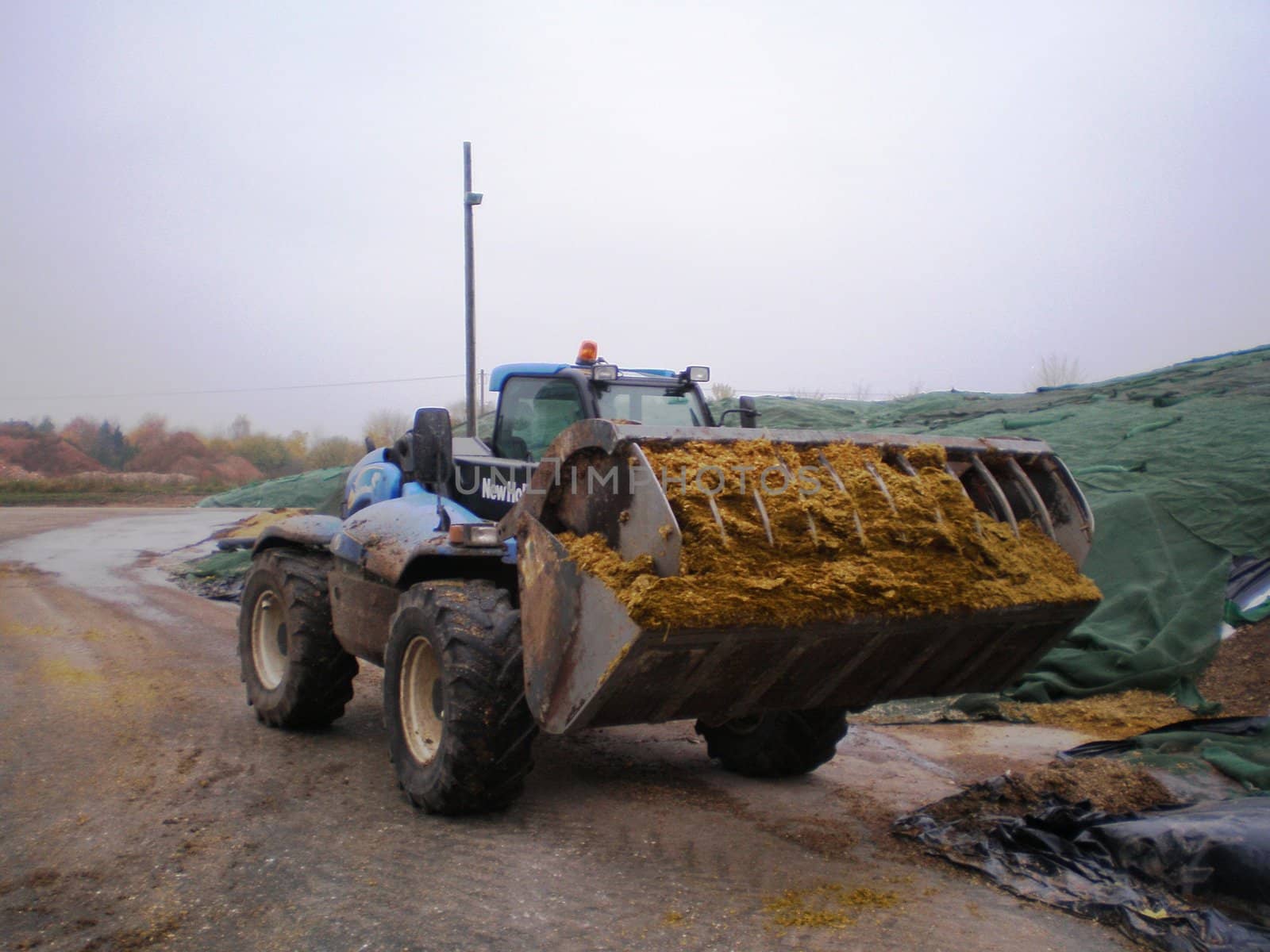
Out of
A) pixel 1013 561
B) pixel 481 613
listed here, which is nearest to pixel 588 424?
pixel 481 613

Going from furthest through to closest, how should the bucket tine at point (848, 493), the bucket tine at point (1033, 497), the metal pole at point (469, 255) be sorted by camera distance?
the metal pole at point (469, 255), the bucket tine at point (1033, 497), the bucket tine at point (848, 493)

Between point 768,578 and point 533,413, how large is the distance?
2377 mm

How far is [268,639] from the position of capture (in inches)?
280

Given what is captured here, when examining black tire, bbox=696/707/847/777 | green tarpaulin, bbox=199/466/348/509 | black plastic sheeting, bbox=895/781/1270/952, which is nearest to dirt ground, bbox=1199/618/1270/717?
black plastic sheeting, bbox=895/781/1270/952

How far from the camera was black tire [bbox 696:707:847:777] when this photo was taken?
18.8ft

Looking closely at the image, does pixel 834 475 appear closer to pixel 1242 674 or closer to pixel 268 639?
pixel 268 639

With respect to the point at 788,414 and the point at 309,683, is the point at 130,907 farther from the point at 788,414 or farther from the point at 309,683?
the point at 788,414

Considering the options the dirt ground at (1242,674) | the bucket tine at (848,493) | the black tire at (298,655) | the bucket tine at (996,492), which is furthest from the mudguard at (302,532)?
the dirt ground at (1242,674)

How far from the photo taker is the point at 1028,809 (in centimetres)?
492

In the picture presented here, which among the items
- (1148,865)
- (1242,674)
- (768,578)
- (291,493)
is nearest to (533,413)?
(768,578)

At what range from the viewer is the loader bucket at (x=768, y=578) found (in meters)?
3.96

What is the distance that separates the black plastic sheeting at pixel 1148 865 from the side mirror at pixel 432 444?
2.98 meters

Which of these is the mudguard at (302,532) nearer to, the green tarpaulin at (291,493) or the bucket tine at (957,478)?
the bucket tine at (957,478)

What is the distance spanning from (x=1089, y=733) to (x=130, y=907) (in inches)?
234
